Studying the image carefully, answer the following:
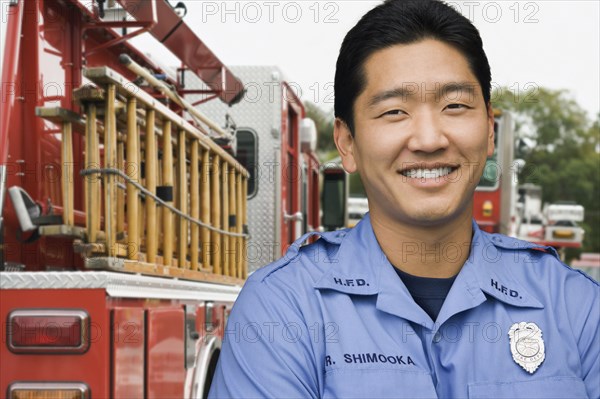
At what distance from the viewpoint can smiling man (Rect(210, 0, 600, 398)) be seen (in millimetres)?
1994

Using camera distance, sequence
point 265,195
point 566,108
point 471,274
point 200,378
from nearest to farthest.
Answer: point 471,274
point 200,378
point 265,195
point 566,108

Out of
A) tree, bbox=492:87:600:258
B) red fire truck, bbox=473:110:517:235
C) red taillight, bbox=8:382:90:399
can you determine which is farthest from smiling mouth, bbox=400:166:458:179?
tree, bbox=492:87:600:258

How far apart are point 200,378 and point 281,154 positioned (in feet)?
10.2

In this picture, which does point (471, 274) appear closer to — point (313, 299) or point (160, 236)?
point (313, 299)

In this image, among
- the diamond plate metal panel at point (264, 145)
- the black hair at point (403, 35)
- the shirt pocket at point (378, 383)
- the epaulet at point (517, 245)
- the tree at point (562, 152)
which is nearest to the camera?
the shirt pocket at point (378, 383)

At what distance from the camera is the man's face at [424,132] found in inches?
82.6

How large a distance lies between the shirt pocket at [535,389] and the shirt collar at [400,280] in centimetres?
17

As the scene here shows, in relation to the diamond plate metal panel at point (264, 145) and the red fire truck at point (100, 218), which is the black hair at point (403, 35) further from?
the diamond plate metal panel at point (264, 145)

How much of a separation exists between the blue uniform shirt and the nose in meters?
0.27

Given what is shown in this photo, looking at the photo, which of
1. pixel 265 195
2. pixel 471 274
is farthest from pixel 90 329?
pixel 265 195

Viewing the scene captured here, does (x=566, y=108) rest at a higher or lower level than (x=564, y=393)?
higher

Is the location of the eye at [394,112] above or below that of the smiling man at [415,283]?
above

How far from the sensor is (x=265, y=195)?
23.9 feet

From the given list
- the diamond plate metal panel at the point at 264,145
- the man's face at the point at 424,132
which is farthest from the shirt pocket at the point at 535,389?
the diamond plate metal panel at the point at 264,145
